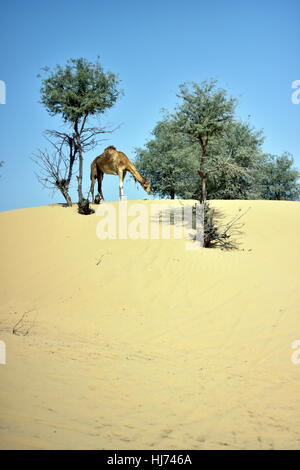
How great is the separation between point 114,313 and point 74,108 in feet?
42.4

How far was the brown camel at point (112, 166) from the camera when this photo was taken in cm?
1769

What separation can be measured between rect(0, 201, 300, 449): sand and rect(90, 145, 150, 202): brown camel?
342 centimetres

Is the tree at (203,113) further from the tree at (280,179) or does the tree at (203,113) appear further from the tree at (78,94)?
the tree at (280,179)

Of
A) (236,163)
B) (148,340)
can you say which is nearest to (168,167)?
(236,163)

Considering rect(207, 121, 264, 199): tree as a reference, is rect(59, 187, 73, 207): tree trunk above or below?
below

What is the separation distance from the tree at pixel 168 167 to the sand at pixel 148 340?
54.7 ft

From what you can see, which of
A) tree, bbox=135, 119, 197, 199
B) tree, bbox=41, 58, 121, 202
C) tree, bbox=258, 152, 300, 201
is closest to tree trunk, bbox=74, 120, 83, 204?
tree, bbox=41, 58, 121, 202

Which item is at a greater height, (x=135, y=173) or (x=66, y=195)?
(x=135, y=173)

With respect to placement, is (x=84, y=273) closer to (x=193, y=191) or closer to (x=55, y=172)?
(x=55, y=172)

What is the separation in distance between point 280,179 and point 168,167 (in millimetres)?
11766

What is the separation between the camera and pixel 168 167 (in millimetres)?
31672

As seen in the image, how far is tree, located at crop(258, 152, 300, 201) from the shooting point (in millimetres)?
35469

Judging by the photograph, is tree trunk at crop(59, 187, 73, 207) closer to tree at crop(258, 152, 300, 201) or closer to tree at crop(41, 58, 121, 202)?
tree at crop(41, 58, 121, 202)

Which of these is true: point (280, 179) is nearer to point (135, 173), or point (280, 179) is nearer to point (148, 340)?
point (135, 173)
